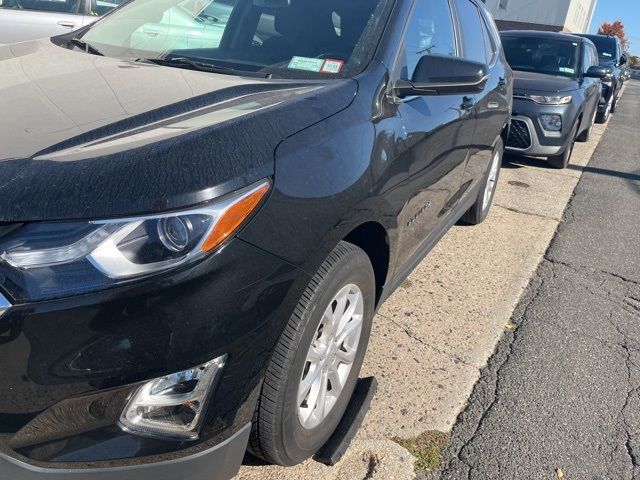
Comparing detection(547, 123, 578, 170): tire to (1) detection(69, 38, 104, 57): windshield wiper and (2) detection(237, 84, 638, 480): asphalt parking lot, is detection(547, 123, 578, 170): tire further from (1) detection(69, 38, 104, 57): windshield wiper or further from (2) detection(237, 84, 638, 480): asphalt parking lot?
(1) detection(69, 38, 104, 57): windshield wiper

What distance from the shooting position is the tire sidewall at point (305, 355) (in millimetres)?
1831

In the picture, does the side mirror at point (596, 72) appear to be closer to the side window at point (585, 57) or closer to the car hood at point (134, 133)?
the side window at point (585, 57)

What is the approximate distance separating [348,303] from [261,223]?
0.74 meters

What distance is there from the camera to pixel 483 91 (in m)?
3.76

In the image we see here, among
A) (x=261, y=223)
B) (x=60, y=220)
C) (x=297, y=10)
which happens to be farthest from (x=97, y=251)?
(x=297, y=10)

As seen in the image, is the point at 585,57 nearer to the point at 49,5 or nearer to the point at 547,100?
the point at 547,100

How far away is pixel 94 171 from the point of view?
59.2 inches

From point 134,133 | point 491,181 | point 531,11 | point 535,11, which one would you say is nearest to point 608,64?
point 491,181

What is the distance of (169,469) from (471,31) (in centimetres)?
337

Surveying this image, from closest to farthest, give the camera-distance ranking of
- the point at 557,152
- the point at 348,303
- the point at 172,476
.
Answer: the point at 172,476
the point at 348,303
the point at 557,152

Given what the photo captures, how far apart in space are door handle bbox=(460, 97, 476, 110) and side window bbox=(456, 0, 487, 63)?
1.32 ft

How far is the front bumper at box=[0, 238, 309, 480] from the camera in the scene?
1382 millimetres

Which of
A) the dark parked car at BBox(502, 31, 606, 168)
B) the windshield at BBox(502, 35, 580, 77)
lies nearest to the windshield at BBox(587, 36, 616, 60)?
the dark parked car at BBox(502, 31, 606, 168)

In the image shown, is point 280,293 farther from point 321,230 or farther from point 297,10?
point 297,10
